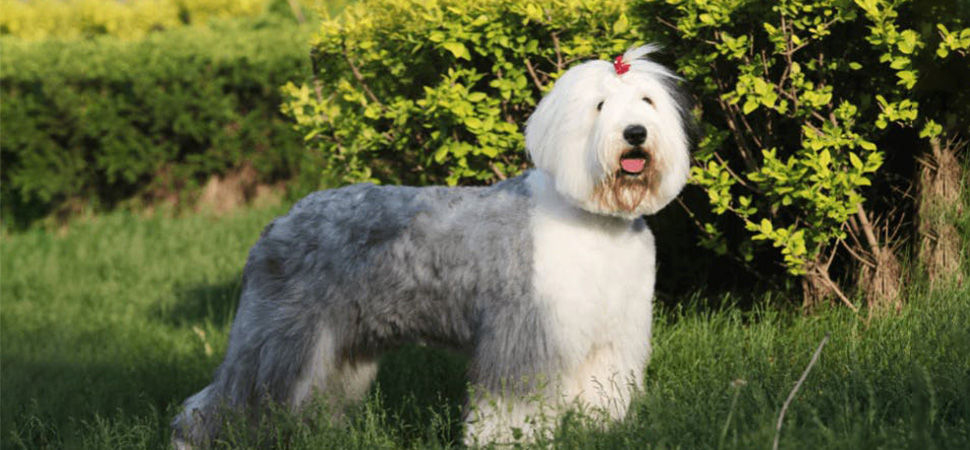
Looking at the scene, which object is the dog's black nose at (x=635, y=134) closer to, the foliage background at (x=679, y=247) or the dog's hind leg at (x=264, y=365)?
the foliage background at (x=679, y=247)

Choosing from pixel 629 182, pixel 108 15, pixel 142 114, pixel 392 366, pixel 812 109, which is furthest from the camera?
pixel 108 15

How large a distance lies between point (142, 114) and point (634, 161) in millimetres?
7080

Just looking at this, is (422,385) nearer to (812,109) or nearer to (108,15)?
(812,109)

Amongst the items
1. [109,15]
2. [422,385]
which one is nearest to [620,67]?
[422,385]

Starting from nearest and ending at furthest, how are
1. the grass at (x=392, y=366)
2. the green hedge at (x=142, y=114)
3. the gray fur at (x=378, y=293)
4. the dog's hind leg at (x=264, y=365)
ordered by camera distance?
the grass at (x=392, y=366)
the gray fur at (x=378, y=293)
the dog's hind leg at (x=264, y=365)
the green hedge at (x=142, y=114)

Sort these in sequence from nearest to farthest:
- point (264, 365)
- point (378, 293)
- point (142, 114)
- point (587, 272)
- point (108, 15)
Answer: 1. point (587, 272)
2. point (378, 293)
3. point (264, 365)
4. point (142, 114)
5. point (108, 15)

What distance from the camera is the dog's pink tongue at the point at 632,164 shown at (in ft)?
12.0

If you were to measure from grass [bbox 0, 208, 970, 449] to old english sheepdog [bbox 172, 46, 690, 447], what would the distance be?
0.23 metres

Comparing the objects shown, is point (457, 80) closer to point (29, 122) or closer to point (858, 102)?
point (858, 102)

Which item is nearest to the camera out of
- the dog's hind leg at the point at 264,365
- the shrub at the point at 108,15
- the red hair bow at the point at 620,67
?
the red hair bow at the point at 620,67

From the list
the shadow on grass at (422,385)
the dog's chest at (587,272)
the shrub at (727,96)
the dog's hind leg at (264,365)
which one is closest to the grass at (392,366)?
the shadow on grass at (422,385)

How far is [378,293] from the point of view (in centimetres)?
415

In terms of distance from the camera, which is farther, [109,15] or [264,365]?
[109,15]

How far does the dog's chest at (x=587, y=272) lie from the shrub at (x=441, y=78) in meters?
1.24
